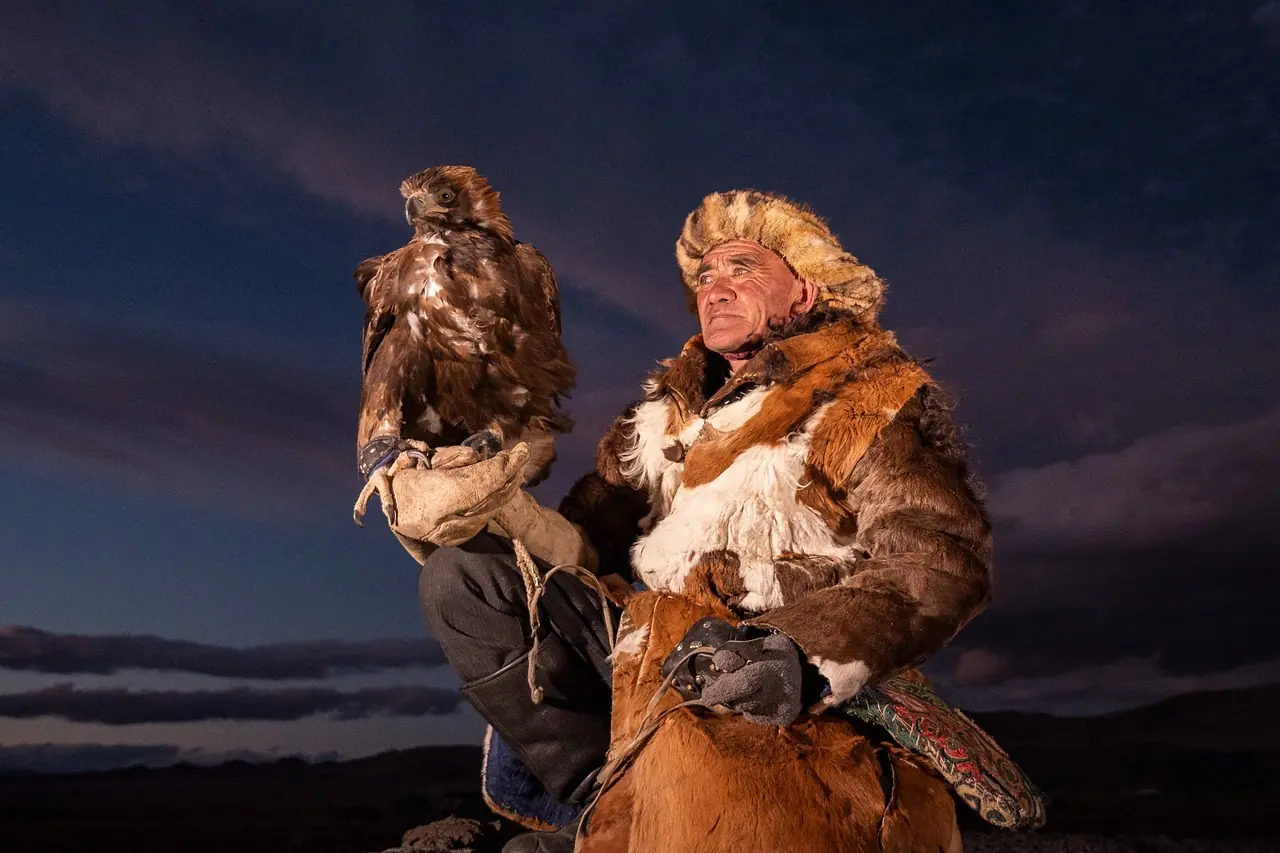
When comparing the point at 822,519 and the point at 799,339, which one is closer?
the point at 822,519

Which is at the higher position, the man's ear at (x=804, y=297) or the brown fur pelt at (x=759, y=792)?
the man's ear at (x=804, y=297)

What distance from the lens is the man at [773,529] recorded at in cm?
178

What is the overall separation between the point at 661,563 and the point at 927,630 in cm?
56

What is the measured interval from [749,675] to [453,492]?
626mm

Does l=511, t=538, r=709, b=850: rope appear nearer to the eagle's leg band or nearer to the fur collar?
the eagle's leg band

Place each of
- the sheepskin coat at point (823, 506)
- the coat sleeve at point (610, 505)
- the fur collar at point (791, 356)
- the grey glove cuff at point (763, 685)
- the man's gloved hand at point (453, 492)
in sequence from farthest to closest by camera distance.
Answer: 1. the coat sleeve at point (610, 505)
2. the fur collar at point (791, 356)
3. the man's gloved hand at point (453, 492)
4. the sheepskin coat at point (823, 506)
5. the grey glove cuff at point (763, 685)

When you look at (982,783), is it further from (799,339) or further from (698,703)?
(799,339)

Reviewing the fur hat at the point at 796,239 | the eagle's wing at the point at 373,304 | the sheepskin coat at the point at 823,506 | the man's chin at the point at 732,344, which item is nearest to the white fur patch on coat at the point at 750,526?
the sheepskin coat at the point at 823,506

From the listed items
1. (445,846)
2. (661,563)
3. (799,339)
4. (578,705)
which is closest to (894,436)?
(799,339)

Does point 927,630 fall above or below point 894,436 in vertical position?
below

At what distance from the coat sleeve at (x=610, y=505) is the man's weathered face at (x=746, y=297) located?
33cm

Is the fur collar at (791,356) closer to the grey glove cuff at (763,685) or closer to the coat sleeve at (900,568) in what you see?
the coat sleeve at (900,568)

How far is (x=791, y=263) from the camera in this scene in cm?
240

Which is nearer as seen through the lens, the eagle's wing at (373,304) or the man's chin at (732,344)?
the eagle's wing at (373,304)
